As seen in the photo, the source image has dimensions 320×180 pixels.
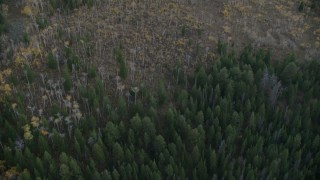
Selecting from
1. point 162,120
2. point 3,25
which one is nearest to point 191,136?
point 162,120

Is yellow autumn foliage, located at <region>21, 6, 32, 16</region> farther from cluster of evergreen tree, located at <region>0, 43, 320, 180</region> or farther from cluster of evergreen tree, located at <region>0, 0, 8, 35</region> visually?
cluster of evergreen tree, located at <region>0, 43, 320, 180</region>

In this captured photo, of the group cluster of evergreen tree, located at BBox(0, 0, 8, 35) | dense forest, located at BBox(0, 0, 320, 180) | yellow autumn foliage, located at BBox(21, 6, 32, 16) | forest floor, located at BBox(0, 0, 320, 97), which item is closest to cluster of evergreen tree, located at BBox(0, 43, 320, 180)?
dense forest, located at BBox(0, 0, 320, 180)

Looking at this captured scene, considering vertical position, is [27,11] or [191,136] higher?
[27,11]

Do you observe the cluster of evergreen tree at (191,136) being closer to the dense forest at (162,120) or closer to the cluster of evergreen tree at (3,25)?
the dense forest at (162,120)

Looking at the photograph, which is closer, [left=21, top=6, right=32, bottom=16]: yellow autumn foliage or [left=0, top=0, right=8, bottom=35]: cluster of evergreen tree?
[left=0, top=0, right=8, bottom=35]: cluster of evergreen tree

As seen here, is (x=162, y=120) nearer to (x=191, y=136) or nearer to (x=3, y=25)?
(x=191, y=136)

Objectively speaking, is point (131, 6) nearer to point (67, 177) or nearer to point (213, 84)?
point (213, 84)
